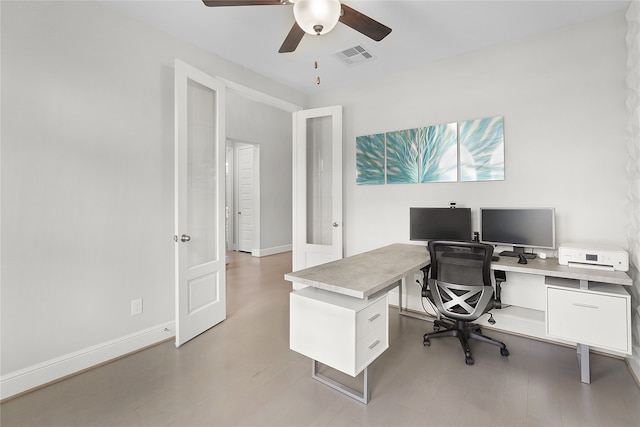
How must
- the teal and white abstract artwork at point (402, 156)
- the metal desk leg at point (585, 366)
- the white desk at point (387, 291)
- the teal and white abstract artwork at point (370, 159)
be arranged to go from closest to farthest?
the white desk at point (387, 291)
the metal desk leg at point (585, 366)
the teal and white abstract artwork at point (402, 156)
the teal and white abstract artwork at point (370, 159)

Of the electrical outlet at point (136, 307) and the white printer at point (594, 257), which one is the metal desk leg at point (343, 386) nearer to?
the electrical outlet at point (136, 307)

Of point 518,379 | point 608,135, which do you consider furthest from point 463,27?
point 518,379

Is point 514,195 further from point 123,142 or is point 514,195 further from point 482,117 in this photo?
point 123,142

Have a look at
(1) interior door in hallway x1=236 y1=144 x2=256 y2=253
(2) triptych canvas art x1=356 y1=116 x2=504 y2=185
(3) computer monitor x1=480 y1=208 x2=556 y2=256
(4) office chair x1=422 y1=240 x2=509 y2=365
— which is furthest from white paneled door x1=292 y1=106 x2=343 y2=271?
(1) interior door in hallway x1=236 y1=144 x2=256 y2=253

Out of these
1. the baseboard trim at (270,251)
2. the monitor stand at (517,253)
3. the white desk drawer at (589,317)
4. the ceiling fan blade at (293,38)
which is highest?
the ceiling fan blade at (293,38)

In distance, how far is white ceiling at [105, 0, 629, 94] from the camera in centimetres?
227

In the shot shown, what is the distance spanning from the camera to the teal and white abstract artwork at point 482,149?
2.77 m

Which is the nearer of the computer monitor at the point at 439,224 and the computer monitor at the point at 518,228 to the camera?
the computer monitor at the point at 518,228

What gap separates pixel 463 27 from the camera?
2543 mm

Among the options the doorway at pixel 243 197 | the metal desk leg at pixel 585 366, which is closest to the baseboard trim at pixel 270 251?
the doorway at pixel 243 197

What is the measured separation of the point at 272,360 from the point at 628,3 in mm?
3844

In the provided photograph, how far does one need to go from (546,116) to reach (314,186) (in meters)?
2.54

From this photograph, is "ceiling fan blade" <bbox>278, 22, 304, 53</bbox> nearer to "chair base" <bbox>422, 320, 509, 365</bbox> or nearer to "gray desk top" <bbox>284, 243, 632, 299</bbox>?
"gray desk top" <bbox>284, 243, 632, 299</bbox>

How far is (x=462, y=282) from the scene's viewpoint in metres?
2.30
